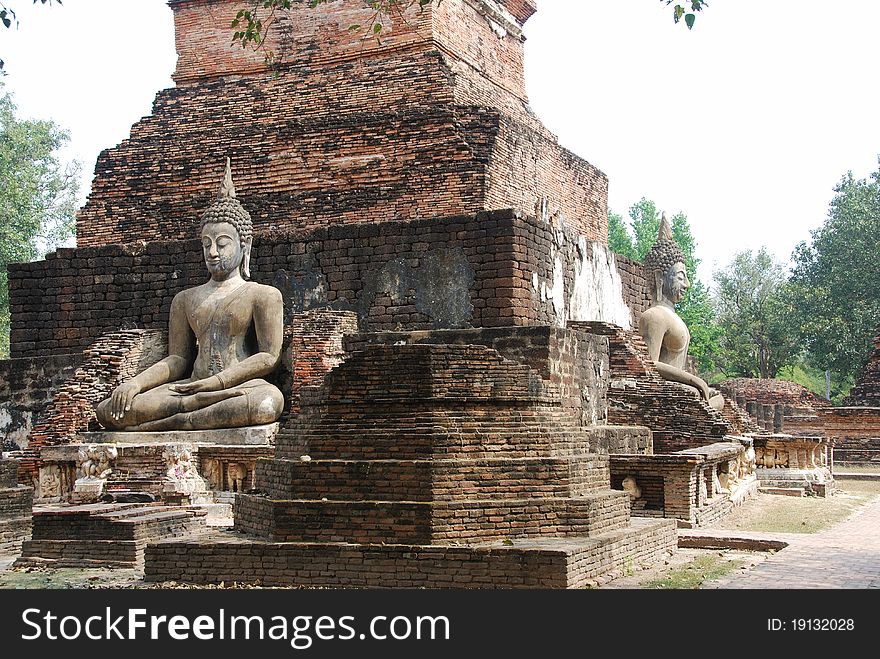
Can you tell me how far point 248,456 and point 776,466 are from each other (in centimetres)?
666

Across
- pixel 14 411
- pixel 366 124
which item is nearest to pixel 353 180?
pixel 366 124

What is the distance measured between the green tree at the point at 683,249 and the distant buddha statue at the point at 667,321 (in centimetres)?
1959

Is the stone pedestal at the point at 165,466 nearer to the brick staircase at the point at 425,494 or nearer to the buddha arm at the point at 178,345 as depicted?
the buddha arm at the point at 178,345

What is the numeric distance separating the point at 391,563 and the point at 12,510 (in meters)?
3.89

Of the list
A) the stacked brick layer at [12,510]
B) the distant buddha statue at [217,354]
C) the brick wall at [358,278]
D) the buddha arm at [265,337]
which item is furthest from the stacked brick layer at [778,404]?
the stacked brick layer at [12,510]

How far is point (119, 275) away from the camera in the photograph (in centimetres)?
1402

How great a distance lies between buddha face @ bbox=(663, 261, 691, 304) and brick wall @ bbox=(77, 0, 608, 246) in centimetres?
160

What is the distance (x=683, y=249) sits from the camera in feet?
117

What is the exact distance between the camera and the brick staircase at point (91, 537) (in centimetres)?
830

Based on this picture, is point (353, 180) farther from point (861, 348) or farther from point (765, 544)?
point (861, 348)

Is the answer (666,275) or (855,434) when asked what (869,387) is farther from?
(666,275)

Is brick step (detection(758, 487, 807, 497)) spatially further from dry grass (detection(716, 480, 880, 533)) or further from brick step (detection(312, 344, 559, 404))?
brick step (detection(312, 344, 559, 404))

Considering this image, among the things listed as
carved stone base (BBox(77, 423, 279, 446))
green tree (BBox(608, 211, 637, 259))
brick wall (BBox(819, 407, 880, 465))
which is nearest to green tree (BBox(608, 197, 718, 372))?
green tree (BBox(608, 211, 637, 259))

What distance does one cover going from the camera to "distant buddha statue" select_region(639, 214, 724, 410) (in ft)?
45.5
